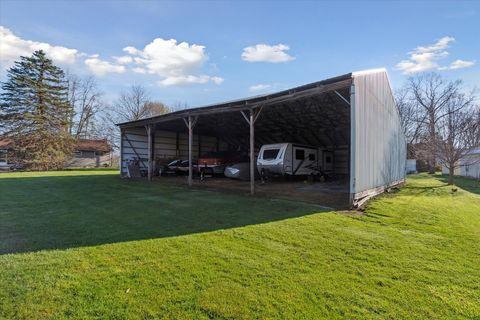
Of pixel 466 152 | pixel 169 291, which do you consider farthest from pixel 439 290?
pixel 466 152

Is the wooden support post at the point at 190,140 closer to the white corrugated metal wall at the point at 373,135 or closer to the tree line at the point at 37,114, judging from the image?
the white corrugated metal wall at the point at 373,135

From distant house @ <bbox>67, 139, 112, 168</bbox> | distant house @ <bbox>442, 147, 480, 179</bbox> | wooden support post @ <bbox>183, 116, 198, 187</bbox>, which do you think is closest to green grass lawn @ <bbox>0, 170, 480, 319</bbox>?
wooden support post @ <bbox>183, 116, 198, 187</bbox>

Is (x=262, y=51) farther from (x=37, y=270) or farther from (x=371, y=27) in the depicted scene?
(x=37, y=270)

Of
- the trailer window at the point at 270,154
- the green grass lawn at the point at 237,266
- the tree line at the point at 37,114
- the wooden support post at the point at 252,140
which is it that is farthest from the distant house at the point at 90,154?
the green grass lawn at the point at 237,266

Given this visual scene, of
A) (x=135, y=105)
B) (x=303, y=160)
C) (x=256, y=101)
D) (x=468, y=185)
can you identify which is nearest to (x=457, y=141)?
(x=468, y=185)

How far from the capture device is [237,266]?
3607 mm

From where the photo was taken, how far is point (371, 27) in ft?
32.9

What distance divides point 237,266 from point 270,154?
9879 mm

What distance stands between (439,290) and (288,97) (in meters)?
6.81

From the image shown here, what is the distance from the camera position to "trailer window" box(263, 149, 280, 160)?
1300 cm

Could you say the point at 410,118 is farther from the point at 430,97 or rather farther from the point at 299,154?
the point at 299,154

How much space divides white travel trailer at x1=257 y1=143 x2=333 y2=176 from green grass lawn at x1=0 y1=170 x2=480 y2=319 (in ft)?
20.4

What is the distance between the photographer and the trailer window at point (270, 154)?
42.7 ft

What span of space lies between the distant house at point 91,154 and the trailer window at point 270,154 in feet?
101
